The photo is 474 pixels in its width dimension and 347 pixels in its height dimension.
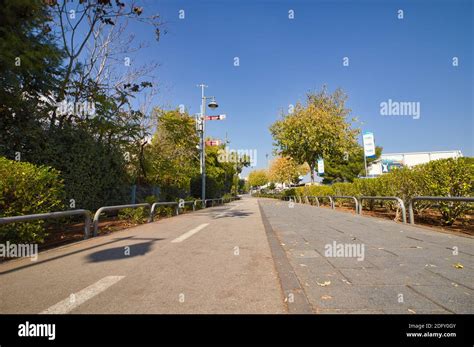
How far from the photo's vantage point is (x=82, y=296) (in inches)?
117

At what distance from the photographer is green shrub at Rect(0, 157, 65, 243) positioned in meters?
4.94

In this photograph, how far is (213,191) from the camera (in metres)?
→ 30.4

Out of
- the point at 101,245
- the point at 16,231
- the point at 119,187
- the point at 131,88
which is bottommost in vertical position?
the point at 101,245

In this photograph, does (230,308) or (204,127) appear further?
(204,127)

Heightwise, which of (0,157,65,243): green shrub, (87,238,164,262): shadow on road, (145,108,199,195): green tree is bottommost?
(87,238,164,262): shadow on road

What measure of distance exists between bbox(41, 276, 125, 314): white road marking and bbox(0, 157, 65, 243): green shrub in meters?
2.88

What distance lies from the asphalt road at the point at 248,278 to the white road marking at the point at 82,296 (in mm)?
12

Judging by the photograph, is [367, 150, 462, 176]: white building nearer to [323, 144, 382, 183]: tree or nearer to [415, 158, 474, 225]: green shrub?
[323, 144, 382, 183]: tree

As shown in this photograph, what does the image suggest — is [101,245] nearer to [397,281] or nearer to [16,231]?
[16,231]

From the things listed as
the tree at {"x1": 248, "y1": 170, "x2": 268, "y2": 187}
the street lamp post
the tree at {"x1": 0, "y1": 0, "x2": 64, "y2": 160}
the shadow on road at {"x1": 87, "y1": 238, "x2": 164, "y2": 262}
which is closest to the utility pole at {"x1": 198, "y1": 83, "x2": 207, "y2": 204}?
the street lamp post

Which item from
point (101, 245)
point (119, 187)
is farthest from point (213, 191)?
point (101, 245)

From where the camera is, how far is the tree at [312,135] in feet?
79.9
